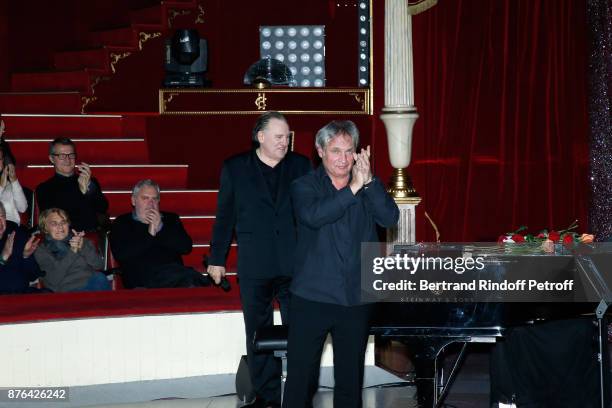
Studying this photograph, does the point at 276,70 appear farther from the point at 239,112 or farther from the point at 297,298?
the point at 297,298

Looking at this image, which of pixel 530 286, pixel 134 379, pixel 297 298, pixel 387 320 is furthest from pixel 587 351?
pixel 134 379

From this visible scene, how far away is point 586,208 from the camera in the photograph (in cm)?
805

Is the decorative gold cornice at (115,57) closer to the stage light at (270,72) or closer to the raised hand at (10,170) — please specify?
the stage light at (270,72)

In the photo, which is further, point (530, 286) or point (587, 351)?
A: point (587, 351)

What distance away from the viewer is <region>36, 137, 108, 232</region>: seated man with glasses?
20.7 ft

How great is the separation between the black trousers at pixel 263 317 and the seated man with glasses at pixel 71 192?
206cm

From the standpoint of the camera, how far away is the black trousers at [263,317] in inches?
173

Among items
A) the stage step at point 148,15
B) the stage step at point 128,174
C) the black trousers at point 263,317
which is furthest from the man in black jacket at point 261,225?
the stage step at point 148,15

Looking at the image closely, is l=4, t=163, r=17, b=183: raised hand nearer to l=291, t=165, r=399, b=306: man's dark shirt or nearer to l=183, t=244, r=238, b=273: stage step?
l=183, t=244, r=238, b=273: stage step

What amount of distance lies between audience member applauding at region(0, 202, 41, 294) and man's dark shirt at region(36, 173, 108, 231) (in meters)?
0.72

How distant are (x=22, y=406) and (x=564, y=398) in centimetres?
227

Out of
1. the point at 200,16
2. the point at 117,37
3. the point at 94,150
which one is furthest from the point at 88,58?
the point at 94,150

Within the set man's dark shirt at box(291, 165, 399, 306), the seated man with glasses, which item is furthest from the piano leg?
the seated man with glasses

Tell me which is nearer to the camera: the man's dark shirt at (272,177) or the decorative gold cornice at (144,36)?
the man's dark shirt at (272,177)
